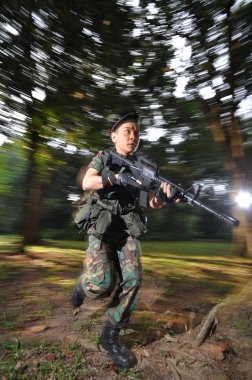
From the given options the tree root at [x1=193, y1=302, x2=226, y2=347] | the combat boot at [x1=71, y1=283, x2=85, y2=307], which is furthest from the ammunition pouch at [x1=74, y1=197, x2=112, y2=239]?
the tree root at [x1=193, y1=302, x2=226, y2=347]

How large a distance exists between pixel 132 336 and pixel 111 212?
3.91ft

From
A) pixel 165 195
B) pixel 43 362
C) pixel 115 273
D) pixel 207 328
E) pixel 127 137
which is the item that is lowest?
pixel 43 362

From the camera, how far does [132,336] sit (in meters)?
2.91

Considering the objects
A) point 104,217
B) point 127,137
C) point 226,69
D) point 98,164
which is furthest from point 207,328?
point 226,69

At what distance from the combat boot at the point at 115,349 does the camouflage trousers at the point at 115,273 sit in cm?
7

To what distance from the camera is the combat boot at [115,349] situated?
2338 mm

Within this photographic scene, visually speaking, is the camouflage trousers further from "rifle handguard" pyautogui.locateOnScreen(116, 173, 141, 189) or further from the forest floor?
"rifle handguard" pyautogui.locateOnScreen(116, 173, 141, 189)

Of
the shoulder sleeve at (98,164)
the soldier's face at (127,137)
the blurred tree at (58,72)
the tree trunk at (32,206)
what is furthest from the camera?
the tree trunk at (32,206)

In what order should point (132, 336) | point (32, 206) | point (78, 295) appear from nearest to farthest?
point (132, 336), point (78, 295), point (32, 206)

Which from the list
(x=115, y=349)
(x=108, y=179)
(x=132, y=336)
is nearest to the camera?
(x=115, y=349)

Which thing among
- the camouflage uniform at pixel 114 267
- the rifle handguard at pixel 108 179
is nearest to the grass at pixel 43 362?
the camouflage uniform at pixel 114 267

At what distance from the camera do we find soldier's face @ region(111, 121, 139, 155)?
304 centimetres

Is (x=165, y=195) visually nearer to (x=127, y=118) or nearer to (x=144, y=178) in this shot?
(x=144, y=178)

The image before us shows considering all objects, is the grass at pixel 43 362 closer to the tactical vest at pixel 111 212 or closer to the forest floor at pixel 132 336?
the forest floor at pixel 132 336
